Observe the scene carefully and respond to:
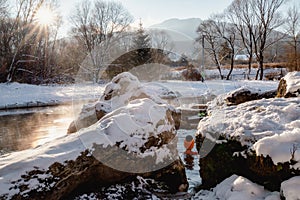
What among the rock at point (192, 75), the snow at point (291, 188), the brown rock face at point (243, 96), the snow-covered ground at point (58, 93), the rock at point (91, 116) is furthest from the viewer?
the rock at point (192, 75)

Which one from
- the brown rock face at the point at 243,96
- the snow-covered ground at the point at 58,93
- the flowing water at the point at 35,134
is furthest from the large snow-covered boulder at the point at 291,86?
the snow-covered ground at the point at 58,93

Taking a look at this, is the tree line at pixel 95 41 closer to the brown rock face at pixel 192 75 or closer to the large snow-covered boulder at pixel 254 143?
the brown rock face at pixel 192 75

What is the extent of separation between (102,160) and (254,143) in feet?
6.87

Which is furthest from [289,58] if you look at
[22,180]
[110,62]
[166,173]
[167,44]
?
[167,44]

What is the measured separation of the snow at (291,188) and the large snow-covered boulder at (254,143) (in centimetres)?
9

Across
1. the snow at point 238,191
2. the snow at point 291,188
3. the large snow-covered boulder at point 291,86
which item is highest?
the large snow-covered boulder at point 291,86

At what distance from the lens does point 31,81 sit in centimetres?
2730

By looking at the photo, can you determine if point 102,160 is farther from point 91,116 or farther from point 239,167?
point 91,116

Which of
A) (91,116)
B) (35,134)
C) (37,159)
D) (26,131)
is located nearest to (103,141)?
(37,159)

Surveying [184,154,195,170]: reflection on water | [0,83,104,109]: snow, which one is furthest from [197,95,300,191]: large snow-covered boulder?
[0,83,104,109]: snow

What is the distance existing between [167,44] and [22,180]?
64.3 m

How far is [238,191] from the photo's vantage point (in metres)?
3.45

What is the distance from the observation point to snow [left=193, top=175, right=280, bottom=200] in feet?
10.7

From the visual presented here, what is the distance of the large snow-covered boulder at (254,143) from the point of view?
3230 mm
